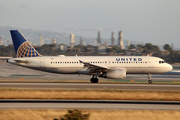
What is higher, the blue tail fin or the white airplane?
the blue tail fin

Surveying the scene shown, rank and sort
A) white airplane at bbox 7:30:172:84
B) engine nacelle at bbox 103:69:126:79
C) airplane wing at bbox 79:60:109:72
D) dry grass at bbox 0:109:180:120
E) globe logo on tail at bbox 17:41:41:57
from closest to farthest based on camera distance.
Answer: dry grass at bbox 0:109:180:120 < engine nacelle at bbox 103:69:126:79 < airplane wing at bbox 79:60:109:72 < white airplane at bbox 7:30:172:84 < globe logo on tail at bbox 17:41:41:57

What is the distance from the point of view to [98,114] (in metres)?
15.6

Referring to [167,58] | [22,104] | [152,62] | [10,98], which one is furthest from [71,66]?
[167,58]

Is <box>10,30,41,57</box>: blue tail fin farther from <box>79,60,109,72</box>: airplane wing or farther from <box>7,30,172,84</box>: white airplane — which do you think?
<box>79,60,109,72</box>: airplane wing

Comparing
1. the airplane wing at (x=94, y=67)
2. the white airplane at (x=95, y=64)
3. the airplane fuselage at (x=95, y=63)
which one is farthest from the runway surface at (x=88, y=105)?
the airplane fuselage at (x=95, y=63)

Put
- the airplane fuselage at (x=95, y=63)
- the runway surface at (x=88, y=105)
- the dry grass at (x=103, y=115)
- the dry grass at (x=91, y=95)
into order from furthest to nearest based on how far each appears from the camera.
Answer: the airplane fuselage at (x=95, y=63)
the dry grass at (x=91, y=95)
the runway surface at (x=88, y=105)
the dry grass at (x=103, y=115)

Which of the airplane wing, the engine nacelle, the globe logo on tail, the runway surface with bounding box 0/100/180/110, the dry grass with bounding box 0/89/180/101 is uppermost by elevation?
the globe logo on tail

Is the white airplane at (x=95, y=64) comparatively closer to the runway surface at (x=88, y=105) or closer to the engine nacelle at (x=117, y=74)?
the engine nacelle at (x=117, y=74)

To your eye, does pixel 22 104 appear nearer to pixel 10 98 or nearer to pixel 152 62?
pixel 10 98

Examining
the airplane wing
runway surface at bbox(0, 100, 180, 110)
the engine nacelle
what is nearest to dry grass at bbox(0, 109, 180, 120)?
runway surface at bbox(0, 100, 180, 110)

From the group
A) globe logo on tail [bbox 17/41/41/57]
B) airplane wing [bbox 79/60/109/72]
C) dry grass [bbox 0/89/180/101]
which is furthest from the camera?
globe logo on tail [bbox 17/41/41/57]

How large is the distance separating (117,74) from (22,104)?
18.3m

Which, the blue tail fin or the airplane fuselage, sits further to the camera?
the blue tail fin

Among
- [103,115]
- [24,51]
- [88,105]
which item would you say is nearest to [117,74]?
[24,51]
